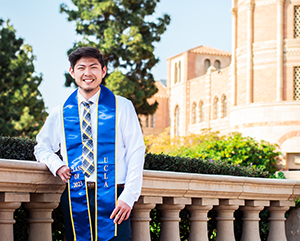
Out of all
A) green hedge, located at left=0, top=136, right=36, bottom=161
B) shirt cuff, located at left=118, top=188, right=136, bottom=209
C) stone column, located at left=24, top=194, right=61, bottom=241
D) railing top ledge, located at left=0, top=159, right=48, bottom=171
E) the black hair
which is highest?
the black hair

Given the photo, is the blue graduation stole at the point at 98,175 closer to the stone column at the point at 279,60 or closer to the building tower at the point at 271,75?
the building tower at the point at 271,75

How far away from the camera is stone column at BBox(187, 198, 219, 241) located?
438 centimetres

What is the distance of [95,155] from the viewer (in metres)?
3.02

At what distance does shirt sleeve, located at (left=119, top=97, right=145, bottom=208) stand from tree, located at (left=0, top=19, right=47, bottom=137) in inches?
751

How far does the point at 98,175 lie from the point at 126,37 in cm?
1936

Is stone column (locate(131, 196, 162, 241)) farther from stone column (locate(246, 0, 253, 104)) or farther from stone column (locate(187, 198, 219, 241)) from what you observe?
stone column (locate(246, 0, 253, 104))

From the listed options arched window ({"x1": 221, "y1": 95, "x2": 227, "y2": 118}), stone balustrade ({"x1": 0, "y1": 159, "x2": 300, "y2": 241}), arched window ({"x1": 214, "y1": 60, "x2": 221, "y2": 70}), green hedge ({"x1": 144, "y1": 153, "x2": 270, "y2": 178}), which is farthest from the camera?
arched window ({"x1": 214, "y1": 60, "x2": 221, "y2": 70})

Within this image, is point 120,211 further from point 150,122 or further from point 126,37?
point 150,122

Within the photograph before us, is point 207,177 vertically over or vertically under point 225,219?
over

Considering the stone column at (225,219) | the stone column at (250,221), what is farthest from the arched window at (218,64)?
the stone column at (225,219)

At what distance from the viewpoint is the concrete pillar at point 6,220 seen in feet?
10.2

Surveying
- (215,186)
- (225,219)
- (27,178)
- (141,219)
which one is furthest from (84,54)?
(225,219)

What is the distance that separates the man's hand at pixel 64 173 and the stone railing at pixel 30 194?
21cm

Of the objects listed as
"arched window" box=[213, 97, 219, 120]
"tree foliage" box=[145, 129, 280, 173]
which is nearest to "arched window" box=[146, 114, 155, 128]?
"arched window" box=[213, 97, 219, 120]
